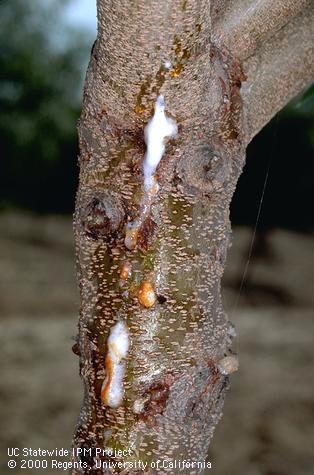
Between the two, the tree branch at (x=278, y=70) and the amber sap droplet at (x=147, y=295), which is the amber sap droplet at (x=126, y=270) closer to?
the amber sap droplet at (x=147, y=295)

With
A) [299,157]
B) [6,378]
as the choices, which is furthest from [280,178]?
[6,378]

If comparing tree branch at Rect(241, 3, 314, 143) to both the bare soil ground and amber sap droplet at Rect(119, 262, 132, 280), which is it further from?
the bare soil ground

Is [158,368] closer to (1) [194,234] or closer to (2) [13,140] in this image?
(1) [194,234]

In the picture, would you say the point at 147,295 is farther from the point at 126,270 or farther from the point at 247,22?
the point at 247,22

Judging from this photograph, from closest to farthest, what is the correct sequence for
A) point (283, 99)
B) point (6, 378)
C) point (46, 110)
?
1. point (283, 99)
2. point (6, 378)
3. point (46, 110)

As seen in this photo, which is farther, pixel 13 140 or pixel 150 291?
pixel 13 140

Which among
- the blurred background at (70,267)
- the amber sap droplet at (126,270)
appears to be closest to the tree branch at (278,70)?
the amber sap droplet at (126,270)

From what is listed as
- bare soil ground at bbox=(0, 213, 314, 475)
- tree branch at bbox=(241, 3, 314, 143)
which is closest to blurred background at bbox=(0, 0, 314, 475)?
bare soil ground at bbox=(0, 213, 314, 475)
